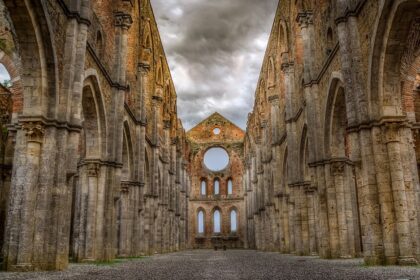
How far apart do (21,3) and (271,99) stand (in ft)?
69.6

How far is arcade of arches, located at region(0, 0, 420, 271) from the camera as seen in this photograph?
35.4 ft

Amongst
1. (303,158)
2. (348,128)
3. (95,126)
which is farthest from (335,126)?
(95,126)

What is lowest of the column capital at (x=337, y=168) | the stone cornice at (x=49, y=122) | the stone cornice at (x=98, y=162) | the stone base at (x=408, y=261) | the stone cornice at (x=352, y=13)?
the stone base at (x=408, y=261)

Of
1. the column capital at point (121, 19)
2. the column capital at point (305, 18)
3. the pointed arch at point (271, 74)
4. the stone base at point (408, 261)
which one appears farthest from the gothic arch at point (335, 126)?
the pointed arch at point (271, 74)

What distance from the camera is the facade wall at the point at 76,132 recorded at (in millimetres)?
10688

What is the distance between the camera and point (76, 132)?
39.6 ft

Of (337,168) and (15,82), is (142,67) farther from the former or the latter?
(337,168)

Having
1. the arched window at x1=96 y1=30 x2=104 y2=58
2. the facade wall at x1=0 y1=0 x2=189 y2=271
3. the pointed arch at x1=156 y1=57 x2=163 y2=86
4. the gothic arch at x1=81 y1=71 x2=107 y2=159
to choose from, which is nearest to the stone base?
the facade wall at x1=0 y1=0 x2=189 y2=271

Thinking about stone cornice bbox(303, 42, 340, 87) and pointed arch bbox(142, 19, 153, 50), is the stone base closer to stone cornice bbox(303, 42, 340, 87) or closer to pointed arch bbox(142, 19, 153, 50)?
stone cornice bbox(303, 42, 340, 87)

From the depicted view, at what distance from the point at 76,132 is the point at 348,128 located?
7829 millimetres

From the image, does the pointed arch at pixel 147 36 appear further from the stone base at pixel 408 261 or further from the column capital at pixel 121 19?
the stone base at pixel 408 261

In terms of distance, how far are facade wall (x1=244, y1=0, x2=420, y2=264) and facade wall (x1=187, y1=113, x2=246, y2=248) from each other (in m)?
20.6

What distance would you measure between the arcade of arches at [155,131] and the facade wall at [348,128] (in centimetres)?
5

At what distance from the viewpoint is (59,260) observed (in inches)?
433
